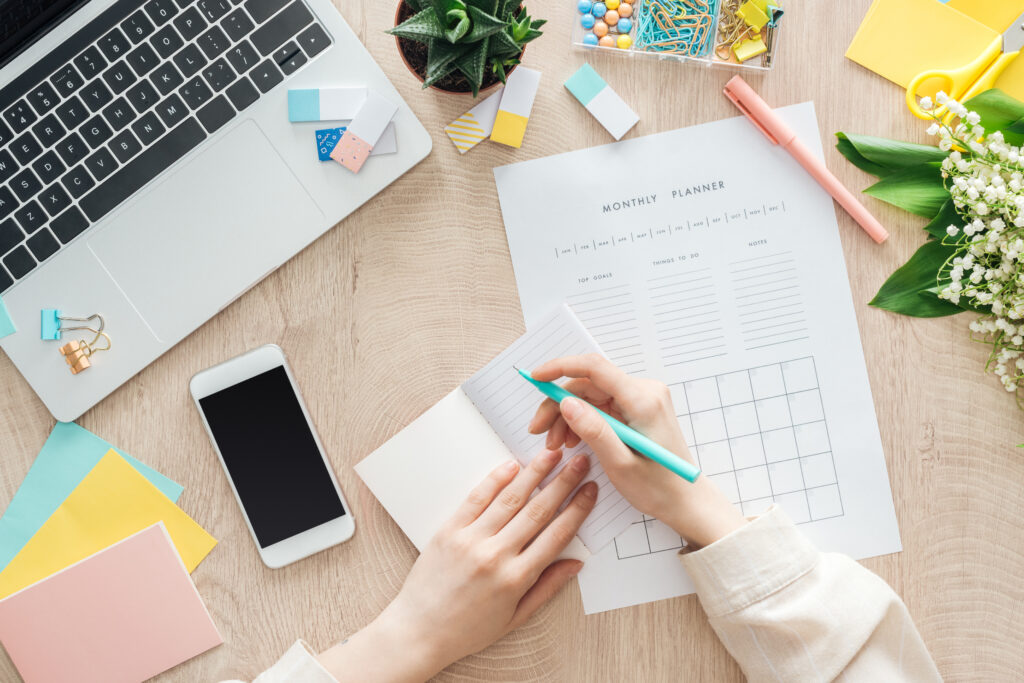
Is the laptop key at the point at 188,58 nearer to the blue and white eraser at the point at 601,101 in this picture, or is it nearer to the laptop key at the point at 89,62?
Result: the laptop key at the point at 89,62

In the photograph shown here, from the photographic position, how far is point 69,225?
0.75 m

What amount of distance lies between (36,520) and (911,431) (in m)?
1.11

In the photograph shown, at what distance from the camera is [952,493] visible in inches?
31.6

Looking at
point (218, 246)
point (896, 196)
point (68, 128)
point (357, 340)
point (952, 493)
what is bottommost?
point (952, 493)

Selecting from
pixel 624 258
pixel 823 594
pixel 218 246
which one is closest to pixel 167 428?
pixel 218 246

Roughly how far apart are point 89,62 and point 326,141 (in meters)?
0.29

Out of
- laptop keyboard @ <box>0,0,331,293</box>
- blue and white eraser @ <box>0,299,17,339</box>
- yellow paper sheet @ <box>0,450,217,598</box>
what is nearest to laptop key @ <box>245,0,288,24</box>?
laptop keyboard @ <box>0,0,331,293</box>

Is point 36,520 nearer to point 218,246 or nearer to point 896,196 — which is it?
point 218,246

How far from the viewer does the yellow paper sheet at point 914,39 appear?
0.77m

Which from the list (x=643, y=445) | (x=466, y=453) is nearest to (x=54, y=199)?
(x=466, y=453)

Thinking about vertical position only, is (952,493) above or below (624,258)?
below

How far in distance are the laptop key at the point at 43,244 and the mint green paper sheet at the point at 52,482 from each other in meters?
0.22

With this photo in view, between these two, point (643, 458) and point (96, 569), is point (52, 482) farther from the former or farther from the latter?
point (643, 458)

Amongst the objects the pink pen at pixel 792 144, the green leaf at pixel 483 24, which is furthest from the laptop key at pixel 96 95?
the pink pen at pixel 792 144
